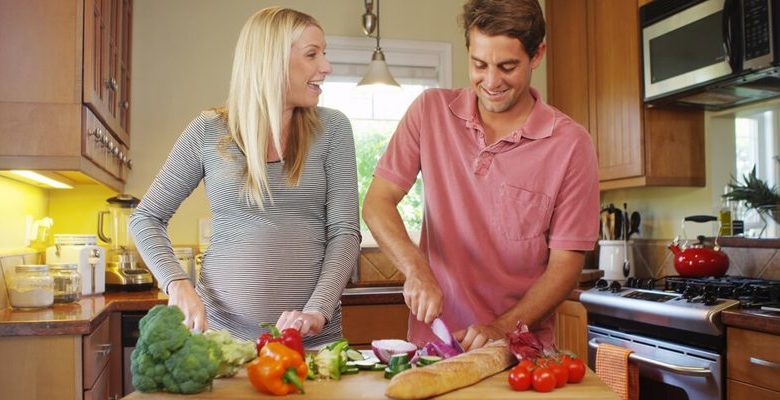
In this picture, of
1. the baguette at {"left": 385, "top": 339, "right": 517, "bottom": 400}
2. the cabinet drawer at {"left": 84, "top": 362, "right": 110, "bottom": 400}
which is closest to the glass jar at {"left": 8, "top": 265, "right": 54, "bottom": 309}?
the cabinet drawer at {"left": 84, "top": 362, "right": 110, "bottom": 400}

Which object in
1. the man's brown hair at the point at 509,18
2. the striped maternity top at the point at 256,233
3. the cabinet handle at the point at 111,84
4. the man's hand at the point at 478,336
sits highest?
the cabinet handle at the point at 111,84

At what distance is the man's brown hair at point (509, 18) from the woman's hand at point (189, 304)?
0.83m

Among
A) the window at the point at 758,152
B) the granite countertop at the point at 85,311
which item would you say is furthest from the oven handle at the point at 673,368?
the window at the point at 758,152

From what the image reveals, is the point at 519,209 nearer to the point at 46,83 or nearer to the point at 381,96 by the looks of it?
the point at 46,83

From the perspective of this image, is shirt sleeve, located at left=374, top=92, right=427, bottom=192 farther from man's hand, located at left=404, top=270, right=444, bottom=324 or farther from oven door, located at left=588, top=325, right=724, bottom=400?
oven door, located at left=588, top=325, right=724, bottom=400

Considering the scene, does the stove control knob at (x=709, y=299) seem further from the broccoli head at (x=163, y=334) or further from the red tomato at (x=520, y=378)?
the broccoli head at (x=163, y=334)

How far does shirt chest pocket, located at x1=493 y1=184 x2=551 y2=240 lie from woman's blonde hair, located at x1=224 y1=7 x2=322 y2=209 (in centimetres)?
45

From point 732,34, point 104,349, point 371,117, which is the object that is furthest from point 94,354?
point 732,34

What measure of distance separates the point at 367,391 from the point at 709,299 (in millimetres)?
1857

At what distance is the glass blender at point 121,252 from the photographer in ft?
11.2

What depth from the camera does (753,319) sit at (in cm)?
248

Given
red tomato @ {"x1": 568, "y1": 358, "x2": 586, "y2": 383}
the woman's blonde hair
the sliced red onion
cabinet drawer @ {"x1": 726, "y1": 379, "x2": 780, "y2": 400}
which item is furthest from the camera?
cabinet drawer @ {"x1": 726, "y1": 379, "x2": 780, "y2": 400}

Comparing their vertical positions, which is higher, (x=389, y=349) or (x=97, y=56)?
(x=97, y=56)

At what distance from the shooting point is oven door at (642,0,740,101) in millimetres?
2982
